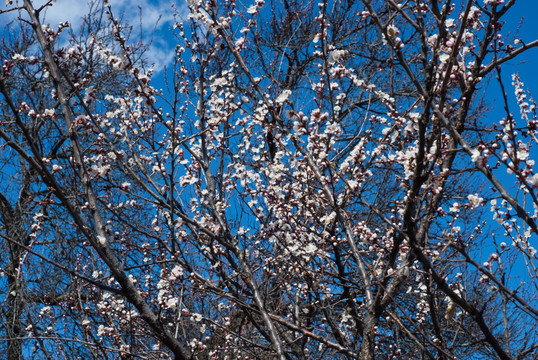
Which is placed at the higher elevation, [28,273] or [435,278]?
[28,273]

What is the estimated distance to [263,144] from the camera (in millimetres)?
6078

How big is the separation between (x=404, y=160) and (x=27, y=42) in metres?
9.70

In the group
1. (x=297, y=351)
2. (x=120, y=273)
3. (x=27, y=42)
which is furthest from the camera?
(x=27, y=42)

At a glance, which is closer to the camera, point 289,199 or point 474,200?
point 474,200

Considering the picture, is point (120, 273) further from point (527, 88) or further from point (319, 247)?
point (527, 88)

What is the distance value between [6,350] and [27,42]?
5820 mm

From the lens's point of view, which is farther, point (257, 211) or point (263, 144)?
point (263, 144)

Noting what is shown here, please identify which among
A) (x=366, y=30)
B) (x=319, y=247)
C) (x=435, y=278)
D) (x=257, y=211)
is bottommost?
(x=435, y=278)

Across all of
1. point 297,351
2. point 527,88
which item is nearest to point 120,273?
point 297,351

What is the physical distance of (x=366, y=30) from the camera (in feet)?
30.6

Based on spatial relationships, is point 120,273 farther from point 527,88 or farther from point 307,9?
point 307,9

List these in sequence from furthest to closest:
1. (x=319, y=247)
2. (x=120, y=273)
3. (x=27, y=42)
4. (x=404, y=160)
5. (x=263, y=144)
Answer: (x=27, y=42), (x=263, y=144), (x=319, y=247), (x=404, y=160), (x=120, y=273)

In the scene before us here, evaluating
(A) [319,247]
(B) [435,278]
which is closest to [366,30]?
(A) [319,247]

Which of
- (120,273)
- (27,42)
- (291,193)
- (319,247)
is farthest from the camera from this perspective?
(27,42)
